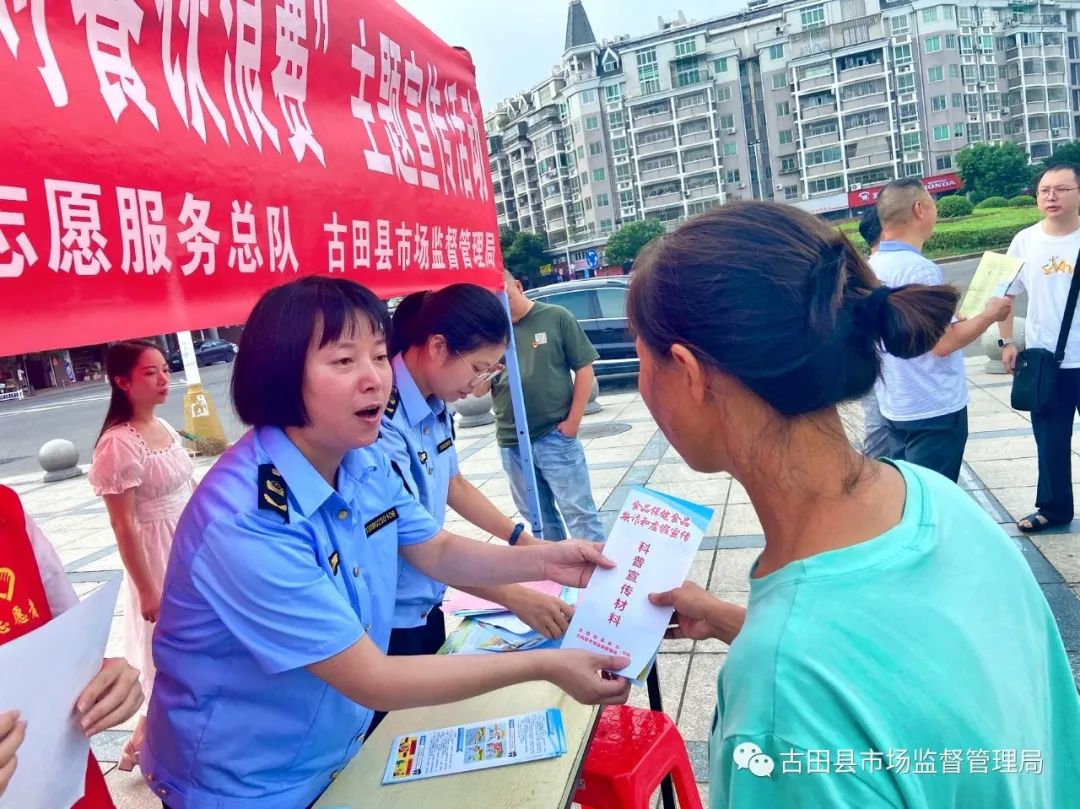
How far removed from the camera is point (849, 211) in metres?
49.1

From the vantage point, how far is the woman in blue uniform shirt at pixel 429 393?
2.13 m

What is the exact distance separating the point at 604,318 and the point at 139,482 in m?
7.84

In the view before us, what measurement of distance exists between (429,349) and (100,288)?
104cm

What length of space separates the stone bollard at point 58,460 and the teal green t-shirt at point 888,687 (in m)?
10.6

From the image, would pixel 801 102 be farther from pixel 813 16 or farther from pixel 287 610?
pixel 287 610

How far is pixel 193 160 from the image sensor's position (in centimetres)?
150

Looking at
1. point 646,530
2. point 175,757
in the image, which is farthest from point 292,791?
point 646,530

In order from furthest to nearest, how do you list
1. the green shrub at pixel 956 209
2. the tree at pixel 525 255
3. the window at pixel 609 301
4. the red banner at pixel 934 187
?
the tree at pixel 525 255 < the red banner at pixel 934 187 < the green shrub at pixel 956 209 < the window at pixel 609 301

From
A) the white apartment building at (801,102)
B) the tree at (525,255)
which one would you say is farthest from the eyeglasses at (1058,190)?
the tree at (525,255)

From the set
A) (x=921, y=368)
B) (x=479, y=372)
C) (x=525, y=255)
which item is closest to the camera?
(x=479, y=372)

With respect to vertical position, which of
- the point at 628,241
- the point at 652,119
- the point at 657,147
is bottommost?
the point at 628,241

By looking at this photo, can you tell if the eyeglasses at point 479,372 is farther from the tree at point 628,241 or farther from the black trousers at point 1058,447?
the tree at point 628,241

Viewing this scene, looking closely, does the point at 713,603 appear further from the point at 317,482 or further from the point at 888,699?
the point at 317,482

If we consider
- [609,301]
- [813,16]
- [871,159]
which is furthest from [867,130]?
[609,301]
